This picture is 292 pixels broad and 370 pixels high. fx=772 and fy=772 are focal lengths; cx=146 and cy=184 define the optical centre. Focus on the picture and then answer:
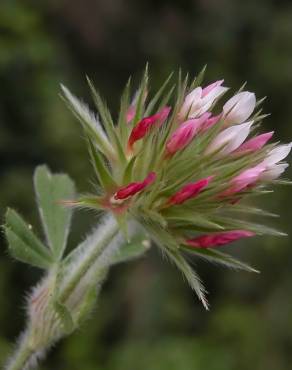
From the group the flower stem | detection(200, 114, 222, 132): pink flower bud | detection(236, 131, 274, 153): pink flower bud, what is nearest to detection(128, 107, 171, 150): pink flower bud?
detection(200, 114, 222, 132): pink flower bud

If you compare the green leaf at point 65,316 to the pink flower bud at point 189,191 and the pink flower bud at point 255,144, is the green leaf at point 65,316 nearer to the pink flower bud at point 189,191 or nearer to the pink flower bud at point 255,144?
the pink flower bud at point 189,191

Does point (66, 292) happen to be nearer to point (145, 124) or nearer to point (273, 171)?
point (145, 124)


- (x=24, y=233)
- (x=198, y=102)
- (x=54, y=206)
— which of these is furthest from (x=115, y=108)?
(x=198, y=102)

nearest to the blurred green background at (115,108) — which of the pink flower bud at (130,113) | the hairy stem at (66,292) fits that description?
the hairy stem at (66,292)

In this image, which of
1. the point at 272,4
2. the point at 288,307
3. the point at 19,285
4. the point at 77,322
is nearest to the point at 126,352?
the point at 19,285

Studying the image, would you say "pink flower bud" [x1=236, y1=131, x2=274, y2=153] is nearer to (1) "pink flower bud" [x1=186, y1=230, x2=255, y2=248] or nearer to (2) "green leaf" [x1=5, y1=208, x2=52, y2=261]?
(1) "pink flower bud" [x1=186, y1=230, x2=255, y2=248]

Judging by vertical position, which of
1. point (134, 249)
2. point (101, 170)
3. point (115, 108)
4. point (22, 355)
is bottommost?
point (115, 108)
